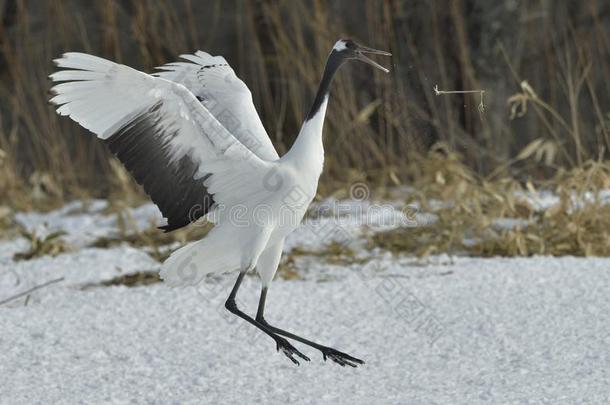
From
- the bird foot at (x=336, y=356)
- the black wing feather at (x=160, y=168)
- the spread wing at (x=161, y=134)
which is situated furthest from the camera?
the bird foot at (x=336, y=356)

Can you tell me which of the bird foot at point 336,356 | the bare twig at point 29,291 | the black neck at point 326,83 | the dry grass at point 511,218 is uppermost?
the black neck at point 326,83

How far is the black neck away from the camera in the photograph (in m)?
3.22

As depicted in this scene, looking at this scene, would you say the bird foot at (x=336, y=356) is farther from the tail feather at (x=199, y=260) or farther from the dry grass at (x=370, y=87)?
the dry grass at (x=370, y=87)

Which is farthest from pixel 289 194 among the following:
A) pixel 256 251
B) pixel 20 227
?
pixel 20 227

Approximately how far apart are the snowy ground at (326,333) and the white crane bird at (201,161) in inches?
8.7

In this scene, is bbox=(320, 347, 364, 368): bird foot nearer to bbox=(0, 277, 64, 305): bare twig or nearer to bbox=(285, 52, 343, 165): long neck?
bbox=(285, 52, 343, 165): long neck

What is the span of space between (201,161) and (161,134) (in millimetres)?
154

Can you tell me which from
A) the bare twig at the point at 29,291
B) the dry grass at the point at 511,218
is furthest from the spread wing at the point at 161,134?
the dry grass at the point at 511,218

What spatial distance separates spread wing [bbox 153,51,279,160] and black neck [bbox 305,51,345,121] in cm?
34

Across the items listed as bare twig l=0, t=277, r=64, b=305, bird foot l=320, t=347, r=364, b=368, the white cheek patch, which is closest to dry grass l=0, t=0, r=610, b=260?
bare twig l=0, t=277, r=64, b=305

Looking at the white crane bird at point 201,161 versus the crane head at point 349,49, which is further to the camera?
the crane head at point 349,49

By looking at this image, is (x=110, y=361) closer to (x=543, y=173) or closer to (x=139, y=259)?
(x=139, y=259)

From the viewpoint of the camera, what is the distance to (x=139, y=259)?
505 cm

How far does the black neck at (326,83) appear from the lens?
3.22 m
